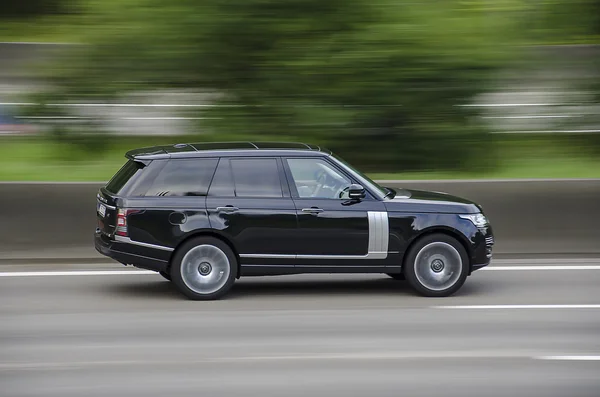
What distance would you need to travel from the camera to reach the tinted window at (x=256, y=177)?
31.9ft

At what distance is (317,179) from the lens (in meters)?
9.84

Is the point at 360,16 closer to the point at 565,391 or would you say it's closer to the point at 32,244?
the point at 32,244

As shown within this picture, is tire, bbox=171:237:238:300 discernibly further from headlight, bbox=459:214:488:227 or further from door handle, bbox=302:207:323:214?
headlight, bbox=459:214:488:227

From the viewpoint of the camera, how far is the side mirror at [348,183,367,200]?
9648 mm

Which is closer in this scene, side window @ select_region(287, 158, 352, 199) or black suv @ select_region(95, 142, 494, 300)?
black suv @ select_region(95, 142, 494, 300)

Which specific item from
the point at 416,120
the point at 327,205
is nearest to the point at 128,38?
the point at 416,120

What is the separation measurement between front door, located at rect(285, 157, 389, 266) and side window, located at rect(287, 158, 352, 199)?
1 centimetres

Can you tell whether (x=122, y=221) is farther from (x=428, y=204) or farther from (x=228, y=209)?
(x=428, y=204)

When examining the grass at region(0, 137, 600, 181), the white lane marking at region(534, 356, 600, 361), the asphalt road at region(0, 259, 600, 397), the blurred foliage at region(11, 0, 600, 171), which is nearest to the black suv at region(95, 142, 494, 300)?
the asphalt road at region(0, 259, 600, 397)

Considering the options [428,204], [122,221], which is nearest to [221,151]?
[122,221]

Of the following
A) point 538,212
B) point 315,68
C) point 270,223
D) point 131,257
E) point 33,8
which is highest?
point 33,8

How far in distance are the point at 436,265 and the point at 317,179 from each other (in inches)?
59.0

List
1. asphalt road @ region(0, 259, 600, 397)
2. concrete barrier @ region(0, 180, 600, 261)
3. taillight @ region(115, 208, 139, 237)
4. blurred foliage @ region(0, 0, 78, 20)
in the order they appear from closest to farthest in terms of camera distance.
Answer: asphalt road @ region(0, 259, 600, 397) → taillight @ region(115, 208, 139, 237) → concrete barrier @ region(0, 180, 600, 261) → blurred foliage @ region(0, 0, 78, 20)

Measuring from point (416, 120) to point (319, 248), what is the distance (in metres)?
4.71
